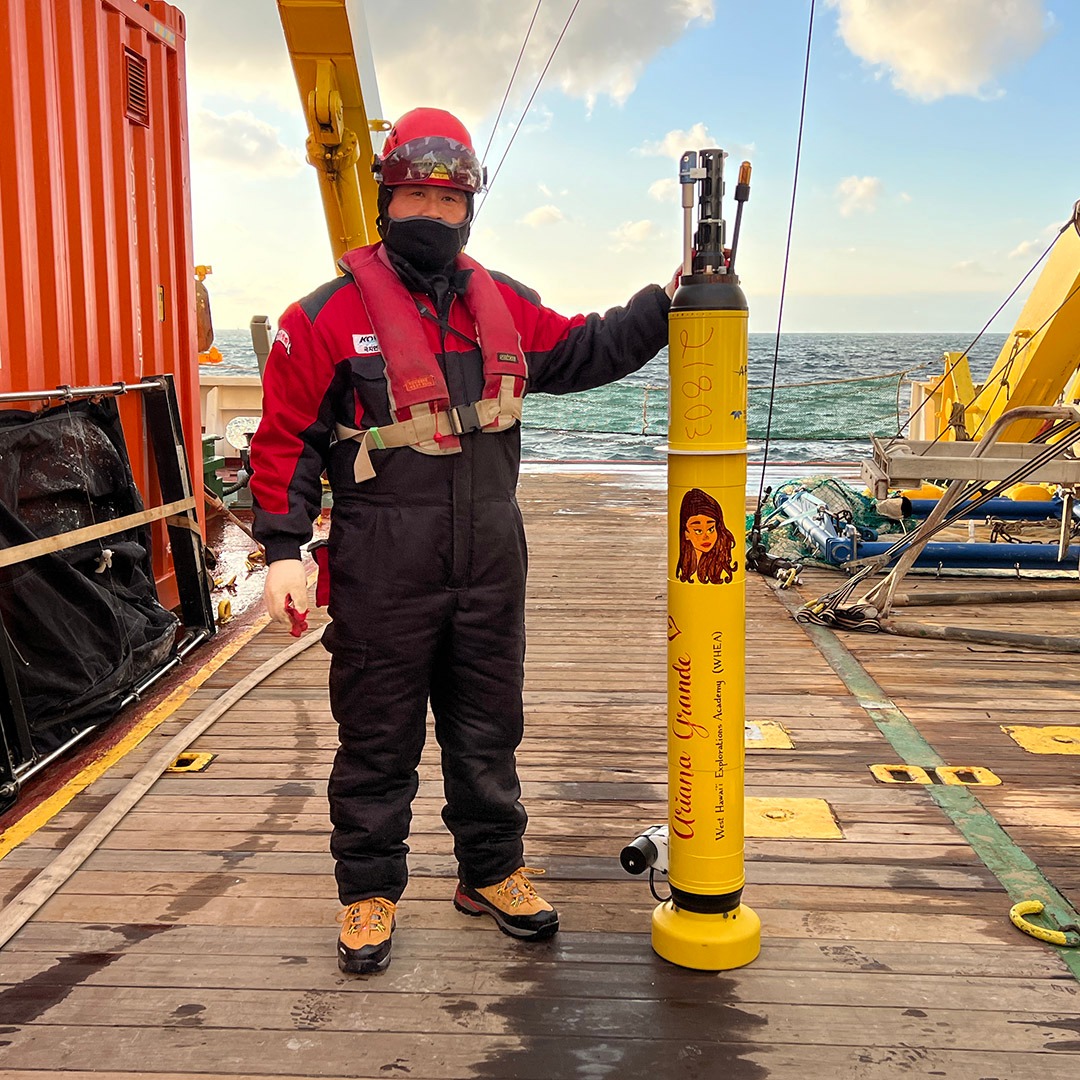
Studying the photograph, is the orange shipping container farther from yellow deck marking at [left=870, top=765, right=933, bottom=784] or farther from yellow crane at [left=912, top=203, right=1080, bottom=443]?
yellow crane at [left=912, top=203, right=1080, bottom=443]

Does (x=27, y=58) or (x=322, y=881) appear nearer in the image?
(x=322, y=881)

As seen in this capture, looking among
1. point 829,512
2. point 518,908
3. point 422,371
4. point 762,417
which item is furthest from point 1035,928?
point 762,417

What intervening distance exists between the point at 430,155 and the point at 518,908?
1.79 metres

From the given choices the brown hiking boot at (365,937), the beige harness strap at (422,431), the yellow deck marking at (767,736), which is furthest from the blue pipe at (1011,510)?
A: the brown hiking boot at (365,937)

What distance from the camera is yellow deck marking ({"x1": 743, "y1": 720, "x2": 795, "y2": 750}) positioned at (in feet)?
13.4

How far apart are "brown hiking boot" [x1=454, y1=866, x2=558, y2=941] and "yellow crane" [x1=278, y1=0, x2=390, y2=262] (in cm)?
580

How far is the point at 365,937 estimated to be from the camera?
2582mm

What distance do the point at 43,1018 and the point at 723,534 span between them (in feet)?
5.91

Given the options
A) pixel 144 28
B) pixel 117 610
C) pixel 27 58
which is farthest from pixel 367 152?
pixel 117 610

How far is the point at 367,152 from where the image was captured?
9297mm

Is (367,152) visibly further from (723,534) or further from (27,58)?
(723,534)

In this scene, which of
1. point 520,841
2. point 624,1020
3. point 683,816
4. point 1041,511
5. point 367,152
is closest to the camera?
point 624,1020

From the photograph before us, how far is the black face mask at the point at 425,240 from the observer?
8.34 feet

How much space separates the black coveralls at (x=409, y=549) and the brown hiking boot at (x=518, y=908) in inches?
1.5
